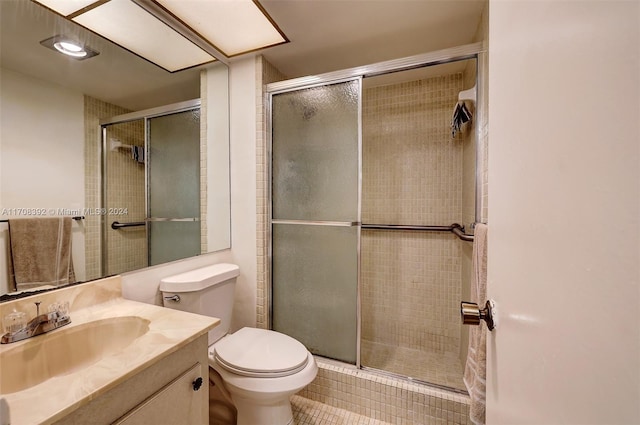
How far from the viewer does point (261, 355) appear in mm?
1287

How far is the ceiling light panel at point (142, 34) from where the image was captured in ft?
3.90

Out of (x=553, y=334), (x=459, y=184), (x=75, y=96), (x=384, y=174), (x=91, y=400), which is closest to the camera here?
(x=553, y=334)

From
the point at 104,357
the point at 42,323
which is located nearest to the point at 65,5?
the point at 42,323

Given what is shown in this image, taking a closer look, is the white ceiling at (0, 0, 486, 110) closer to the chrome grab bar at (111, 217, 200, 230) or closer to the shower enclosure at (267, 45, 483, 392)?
the shower enclosure at (267, 45, 483, 392)

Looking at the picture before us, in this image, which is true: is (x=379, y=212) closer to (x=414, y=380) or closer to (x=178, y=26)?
(x=414, y=380)

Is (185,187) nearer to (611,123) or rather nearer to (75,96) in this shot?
(75,96)

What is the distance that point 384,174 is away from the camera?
2275mm

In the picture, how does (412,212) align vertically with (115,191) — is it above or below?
below

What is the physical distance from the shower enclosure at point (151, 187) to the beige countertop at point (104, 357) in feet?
0.51

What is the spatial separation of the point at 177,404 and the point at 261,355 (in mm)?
507

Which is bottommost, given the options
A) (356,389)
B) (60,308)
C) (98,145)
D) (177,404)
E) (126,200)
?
(356,389)

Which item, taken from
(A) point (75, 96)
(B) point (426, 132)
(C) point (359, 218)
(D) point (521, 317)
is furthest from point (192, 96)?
(D) point (521, 317)

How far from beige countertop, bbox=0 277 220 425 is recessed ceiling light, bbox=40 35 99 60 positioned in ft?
3.05

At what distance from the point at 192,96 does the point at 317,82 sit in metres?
0.80
